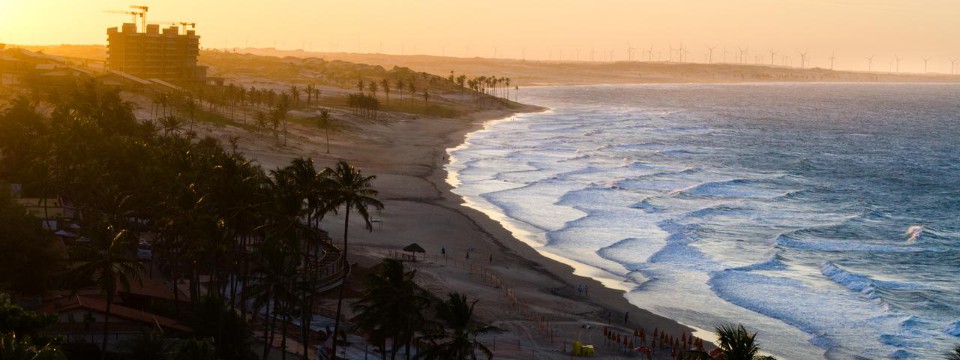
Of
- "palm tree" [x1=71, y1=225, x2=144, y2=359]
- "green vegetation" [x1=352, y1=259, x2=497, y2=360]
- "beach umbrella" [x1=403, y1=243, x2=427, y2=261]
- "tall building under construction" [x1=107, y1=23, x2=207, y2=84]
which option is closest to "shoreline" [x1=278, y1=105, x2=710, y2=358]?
"beach umbrella" [x1=403, y1=243, x2=427, y2=261]

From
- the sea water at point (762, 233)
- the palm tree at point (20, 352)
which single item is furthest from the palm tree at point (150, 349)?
the sea water at point (762, 233)

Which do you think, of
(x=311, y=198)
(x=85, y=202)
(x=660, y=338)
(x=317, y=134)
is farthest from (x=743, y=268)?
(x=317, y=134)

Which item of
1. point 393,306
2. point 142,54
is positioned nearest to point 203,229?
point 393,306

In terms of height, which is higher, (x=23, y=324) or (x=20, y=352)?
(x=20, y=352)

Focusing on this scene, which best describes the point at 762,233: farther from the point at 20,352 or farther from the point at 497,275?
the point at 20,352

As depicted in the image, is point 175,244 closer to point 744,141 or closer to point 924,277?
point 924,277

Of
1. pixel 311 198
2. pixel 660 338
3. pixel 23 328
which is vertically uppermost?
pixel 311 198
